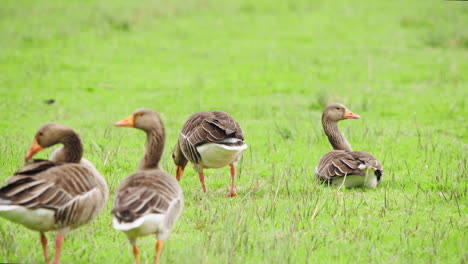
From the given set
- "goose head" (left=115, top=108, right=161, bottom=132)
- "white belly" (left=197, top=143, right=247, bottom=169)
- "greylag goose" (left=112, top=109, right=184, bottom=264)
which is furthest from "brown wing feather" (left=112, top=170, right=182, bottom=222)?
"white belly" (left=197, top=143, right=247, bottom=169)

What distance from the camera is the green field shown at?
5.89 metres

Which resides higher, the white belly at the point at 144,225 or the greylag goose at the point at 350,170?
the white belly at the point at 144,225

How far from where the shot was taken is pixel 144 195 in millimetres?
4938

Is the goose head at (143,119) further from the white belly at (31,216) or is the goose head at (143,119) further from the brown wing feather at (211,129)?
the brown wing feather at (211,129)

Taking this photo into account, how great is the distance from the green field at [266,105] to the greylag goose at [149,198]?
1.38ft

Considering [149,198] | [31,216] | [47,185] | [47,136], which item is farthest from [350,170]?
[31,216]

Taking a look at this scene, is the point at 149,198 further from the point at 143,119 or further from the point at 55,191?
the point at 143,119

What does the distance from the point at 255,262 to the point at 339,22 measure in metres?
17.1

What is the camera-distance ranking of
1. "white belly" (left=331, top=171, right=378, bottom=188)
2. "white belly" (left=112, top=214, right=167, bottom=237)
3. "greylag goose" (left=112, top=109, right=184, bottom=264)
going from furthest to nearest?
"white belly" (left=331, top=171, right=378, bottom=188) → "greylag goose" (left=112, top=109, right=184, bottom=264) → "white belly" (left=112, top=214, right=167, bottom=237)

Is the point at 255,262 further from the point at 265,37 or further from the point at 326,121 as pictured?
the point at 265,37

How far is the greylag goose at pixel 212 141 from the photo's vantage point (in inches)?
287

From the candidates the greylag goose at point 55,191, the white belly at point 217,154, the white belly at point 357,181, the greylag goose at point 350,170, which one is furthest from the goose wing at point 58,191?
the white belly at point 357,181

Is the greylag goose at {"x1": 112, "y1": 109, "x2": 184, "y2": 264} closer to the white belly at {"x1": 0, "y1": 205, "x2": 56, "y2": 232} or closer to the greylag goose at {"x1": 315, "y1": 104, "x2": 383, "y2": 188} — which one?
the white belly at {"x1": 0, "y1": 205, "x2": 56, "y2": 232}

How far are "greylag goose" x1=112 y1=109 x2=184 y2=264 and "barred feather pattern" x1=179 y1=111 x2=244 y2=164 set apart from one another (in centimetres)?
172
